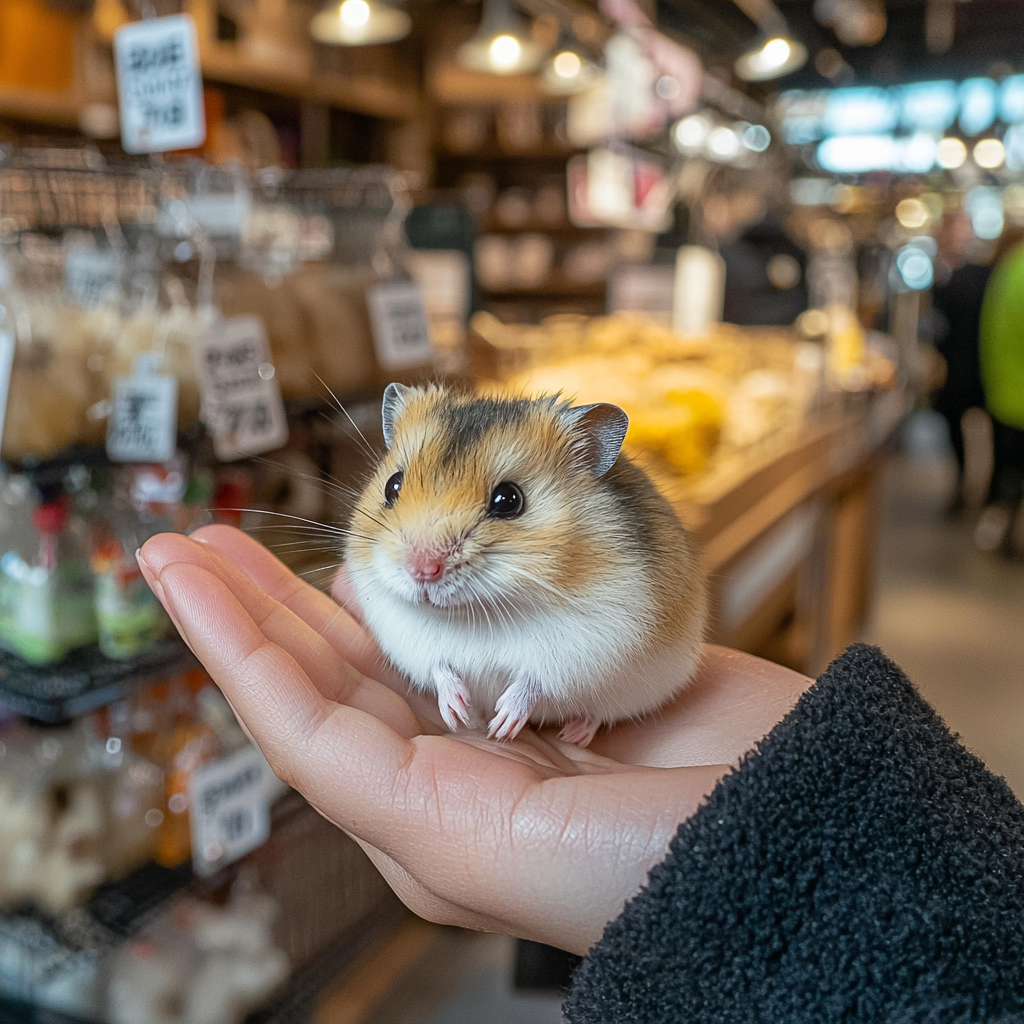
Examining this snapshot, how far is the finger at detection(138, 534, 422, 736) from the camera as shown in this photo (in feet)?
2.80

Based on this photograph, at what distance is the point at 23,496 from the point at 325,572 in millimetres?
613

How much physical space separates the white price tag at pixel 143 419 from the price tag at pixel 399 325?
2.36ft

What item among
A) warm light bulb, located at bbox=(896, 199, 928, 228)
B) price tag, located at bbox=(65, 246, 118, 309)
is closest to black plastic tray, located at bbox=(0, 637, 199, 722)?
price tag, located at bbox=(65, 246, 118, 309)

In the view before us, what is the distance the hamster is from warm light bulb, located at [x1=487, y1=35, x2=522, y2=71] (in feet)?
9.96

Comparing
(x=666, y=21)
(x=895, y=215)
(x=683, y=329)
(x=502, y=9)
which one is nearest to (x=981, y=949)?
(x=666, y=21)

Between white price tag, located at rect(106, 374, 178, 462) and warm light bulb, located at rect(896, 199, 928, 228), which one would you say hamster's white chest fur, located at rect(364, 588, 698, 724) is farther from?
warm light bulb, located at rect(896, 199, 928, 228)

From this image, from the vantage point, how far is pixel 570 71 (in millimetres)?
3998

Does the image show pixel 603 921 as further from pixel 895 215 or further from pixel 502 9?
pixel 895 215

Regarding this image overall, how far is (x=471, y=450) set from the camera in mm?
890

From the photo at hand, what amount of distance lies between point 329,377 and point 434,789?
5.05ft

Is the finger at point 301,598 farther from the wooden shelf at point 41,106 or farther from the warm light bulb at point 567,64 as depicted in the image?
the warm light bulb at point 567,64

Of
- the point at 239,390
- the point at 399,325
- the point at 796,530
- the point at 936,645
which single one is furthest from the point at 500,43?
the point at 936,645

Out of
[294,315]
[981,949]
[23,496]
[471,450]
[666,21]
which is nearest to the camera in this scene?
[981,949]

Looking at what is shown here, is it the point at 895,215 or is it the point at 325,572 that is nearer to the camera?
the point at 325,572
